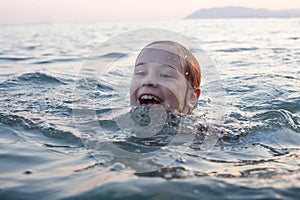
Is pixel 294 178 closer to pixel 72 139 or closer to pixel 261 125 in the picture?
pixel 261 125

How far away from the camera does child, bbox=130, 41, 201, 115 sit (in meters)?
3.40

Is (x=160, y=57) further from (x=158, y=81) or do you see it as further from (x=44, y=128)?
(x=44, y=128)

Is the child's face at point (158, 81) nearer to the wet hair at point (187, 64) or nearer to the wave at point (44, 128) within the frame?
the wet hair at point (187, 64)

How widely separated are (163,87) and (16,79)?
3484 mm

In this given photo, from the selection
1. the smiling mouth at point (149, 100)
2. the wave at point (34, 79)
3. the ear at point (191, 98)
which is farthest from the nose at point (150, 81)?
the wave at point (34, 79)

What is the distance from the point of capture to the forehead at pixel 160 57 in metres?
3.56

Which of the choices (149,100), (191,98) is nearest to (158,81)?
(149,100)

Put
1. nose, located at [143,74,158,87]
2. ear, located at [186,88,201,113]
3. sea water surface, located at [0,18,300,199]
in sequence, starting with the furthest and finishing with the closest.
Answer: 1. ear, located at [186,88,201,113]
2. nose, located at [143,74,158,87]
3. sea water surface, located at [0,18,300,199]

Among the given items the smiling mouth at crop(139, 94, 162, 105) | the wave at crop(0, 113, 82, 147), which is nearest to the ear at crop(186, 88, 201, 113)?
the smiling mouth at crop(139, 94, 162, 105)

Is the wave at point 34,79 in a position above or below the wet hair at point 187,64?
above

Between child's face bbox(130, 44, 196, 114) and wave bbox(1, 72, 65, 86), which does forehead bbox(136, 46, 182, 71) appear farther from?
wave bbox(1, 72, 65, 86)

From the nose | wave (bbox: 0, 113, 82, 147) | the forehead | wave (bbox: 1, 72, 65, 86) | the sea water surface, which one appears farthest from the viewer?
wave (bbox: 1, 72, 65, 86)

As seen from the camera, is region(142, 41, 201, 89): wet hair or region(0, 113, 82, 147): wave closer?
region(0, 113, 82, 147): wave

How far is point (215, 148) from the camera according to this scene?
114 inches
